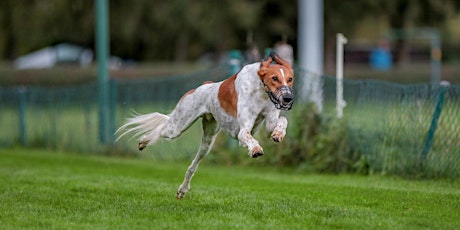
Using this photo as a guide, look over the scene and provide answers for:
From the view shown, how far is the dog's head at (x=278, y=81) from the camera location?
759 cm

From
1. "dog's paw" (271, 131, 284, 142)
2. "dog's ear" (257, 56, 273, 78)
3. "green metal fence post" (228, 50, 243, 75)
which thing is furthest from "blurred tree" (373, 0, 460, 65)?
"dog's paw" (271, 131, 284, 142)

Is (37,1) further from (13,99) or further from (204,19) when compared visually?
(13,99)

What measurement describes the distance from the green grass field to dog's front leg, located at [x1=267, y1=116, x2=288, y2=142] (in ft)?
2.52

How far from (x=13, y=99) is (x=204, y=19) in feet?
56.4

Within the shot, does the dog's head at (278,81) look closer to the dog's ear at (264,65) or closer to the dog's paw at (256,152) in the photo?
the dog's ear at (264,65)

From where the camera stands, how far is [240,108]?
802cm

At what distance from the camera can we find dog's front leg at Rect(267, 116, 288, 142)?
7684 mm

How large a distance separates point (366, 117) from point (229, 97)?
4.42m

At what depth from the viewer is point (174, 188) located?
10.3m

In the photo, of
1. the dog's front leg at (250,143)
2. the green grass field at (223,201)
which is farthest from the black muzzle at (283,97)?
the green grass field at (223,201)

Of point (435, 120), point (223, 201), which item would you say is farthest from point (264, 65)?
point (435, 120)

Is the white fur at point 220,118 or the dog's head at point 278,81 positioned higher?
the dog's head at point 278,81

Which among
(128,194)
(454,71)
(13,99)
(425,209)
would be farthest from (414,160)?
(454,71)

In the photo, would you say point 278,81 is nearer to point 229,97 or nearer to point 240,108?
point 240,108
